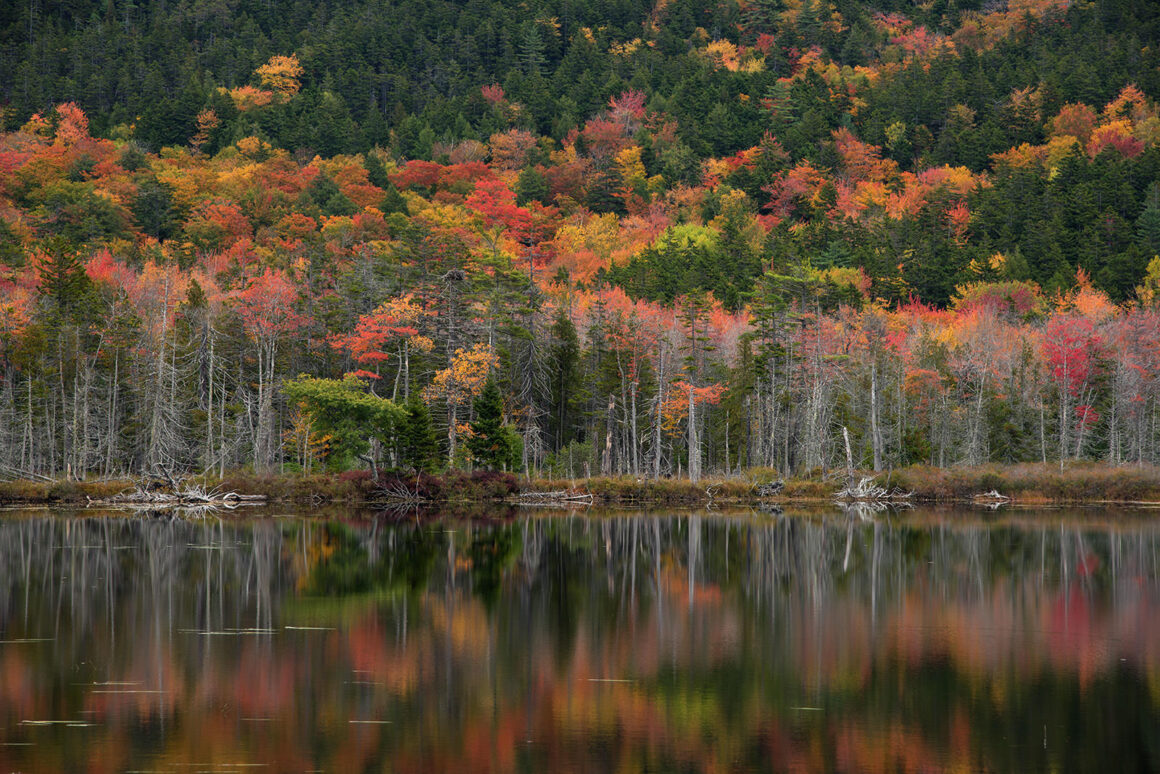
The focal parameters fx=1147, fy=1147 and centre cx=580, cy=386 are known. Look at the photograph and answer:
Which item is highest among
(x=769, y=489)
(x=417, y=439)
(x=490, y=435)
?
(x=490, y=435)

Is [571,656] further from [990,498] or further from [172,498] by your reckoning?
[990,498]

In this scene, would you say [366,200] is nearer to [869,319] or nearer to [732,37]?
[869,319]

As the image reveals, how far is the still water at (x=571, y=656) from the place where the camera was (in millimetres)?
16188

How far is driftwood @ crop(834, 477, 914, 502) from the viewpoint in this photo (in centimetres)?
6450

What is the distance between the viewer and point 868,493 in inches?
2549

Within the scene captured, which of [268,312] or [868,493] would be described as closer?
[868,493]

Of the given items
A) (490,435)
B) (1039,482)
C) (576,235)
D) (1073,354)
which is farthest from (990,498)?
(576,235)

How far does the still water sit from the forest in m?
26.5

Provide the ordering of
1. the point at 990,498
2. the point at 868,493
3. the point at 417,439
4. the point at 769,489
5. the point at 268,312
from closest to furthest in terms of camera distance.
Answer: the point at 417,439
the point at 769,489
the point at 868,493
the point at 990,498
the point at 268,312

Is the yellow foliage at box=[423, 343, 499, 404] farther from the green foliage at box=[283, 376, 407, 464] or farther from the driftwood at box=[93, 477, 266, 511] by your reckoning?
the driftwood at box=[93, 477, 266, 511]

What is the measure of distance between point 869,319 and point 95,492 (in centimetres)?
5423

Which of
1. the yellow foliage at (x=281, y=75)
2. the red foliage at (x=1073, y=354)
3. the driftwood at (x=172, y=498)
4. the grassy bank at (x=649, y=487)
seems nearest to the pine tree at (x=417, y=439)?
the grassy bank at (x=649, y=487)

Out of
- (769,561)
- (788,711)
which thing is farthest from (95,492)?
(788,711)

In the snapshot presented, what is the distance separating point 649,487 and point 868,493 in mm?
12631
